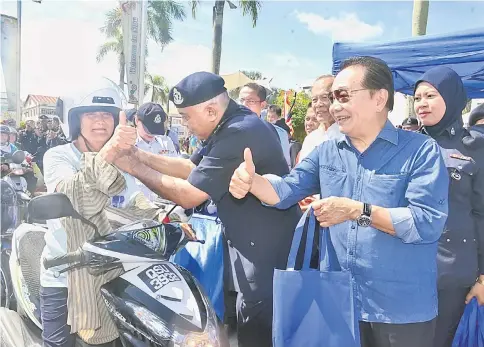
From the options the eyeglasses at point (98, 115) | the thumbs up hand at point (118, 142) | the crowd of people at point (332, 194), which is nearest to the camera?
the crowd of people at point (332, 194)

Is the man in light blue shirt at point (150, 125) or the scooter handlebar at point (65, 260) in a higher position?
the man in light blue shirt at point (150, 125)

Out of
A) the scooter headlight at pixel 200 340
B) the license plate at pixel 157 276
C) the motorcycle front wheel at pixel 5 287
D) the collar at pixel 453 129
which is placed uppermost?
the collar at pixel 453 129

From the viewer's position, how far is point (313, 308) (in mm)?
1560

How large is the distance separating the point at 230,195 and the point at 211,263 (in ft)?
1.45

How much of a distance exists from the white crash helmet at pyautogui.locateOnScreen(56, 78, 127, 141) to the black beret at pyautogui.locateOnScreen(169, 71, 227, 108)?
0.89 feet

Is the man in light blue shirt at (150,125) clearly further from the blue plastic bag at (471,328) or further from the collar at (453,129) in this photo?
the blue plastic bag at (471,328)

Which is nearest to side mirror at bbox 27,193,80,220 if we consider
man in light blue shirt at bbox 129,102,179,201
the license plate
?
the license plate

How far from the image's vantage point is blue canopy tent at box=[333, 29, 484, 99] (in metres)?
3.91

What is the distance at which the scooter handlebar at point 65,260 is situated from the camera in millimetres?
1608

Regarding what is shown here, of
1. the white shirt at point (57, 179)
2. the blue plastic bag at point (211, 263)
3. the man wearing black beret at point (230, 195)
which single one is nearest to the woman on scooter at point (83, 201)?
the white shirt at point (57, 179)

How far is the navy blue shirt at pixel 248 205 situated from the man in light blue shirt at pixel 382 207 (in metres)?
0.31

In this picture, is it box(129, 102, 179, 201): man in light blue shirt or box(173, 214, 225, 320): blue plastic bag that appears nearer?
box(173, 214, 225, 320): blue plastic bag

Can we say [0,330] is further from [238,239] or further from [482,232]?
[482,232]

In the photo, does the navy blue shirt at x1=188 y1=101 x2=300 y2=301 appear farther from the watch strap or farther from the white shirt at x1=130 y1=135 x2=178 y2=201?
the white shirt at x1=130 y1=135 x2=178 y2=201
